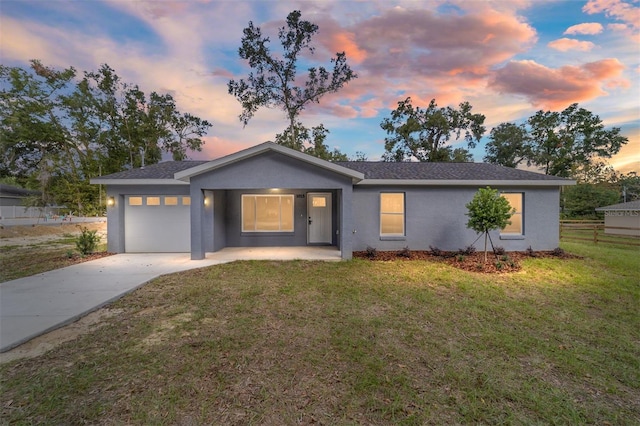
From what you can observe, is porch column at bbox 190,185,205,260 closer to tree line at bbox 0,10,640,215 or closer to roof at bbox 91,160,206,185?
roof at bbox 91,160,206,185

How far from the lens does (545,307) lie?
195 inches

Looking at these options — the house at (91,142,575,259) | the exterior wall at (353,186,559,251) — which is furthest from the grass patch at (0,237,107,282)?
the exterior wall at (353,186,559,251)

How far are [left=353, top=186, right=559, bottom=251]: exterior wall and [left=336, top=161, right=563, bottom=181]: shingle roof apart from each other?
446 mm

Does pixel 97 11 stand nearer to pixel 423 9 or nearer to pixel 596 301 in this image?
pixel 423 9

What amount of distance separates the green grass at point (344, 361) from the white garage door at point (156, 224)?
178 inches

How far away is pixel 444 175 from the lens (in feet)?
33.9

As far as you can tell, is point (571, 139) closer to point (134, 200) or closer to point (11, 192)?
point (134, 200)

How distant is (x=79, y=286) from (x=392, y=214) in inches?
366

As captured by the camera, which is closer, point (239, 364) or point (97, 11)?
point (239, 364)

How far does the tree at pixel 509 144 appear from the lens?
30859 millimetres

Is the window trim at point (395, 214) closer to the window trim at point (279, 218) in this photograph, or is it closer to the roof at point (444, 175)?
the roof at point (444, 175)

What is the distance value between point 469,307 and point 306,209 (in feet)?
24.1

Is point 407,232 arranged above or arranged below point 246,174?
below

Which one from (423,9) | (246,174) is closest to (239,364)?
(246,174)
